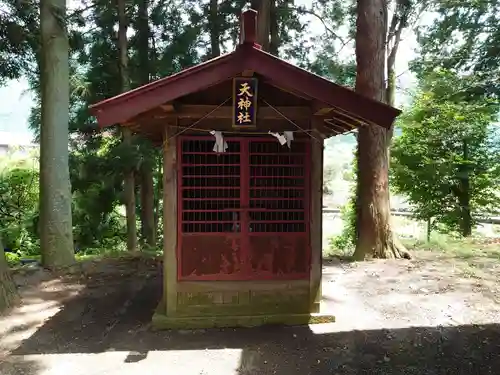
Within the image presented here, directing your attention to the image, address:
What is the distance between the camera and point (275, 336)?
4.83 m

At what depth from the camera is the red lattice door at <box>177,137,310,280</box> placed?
516 cm

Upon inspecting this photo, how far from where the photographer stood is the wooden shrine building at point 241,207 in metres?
5.06

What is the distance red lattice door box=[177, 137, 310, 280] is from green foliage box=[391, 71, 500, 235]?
346 inches

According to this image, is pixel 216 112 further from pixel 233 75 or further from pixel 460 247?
pixel 460 247

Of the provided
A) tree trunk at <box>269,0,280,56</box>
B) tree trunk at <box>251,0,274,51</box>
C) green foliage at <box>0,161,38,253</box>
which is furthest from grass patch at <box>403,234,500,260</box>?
green foliage at <box>0,161,38,253</box>

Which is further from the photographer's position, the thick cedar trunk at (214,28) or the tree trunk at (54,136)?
the thick cedar trunk at (214,28)

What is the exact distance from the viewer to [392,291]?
6715mm

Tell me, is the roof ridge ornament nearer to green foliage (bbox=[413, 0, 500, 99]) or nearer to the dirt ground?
the dirt ground

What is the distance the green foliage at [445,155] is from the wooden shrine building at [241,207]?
8.52 meters

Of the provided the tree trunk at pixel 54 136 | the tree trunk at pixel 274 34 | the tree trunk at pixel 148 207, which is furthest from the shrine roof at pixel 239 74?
the tree trunk at pixel 274 34

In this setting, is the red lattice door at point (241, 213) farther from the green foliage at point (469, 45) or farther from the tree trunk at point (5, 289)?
the green foliage at point (469, 45)

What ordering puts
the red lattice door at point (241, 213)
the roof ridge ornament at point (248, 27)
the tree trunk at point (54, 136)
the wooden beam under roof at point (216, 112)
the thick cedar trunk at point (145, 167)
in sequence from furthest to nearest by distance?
the thick cedar trunk at point (145, 167) → the tree trunk at point (54, 136) → the red lattice door at point (241, 213) → the wooden beam under roof at point (216, 112) → the roof ridge ornament at point (248, 27)

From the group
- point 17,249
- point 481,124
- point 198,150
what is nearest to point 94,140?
point 17,249

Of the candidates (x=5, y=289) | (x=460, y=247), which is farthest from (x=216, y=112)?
(x=460, y=247)
